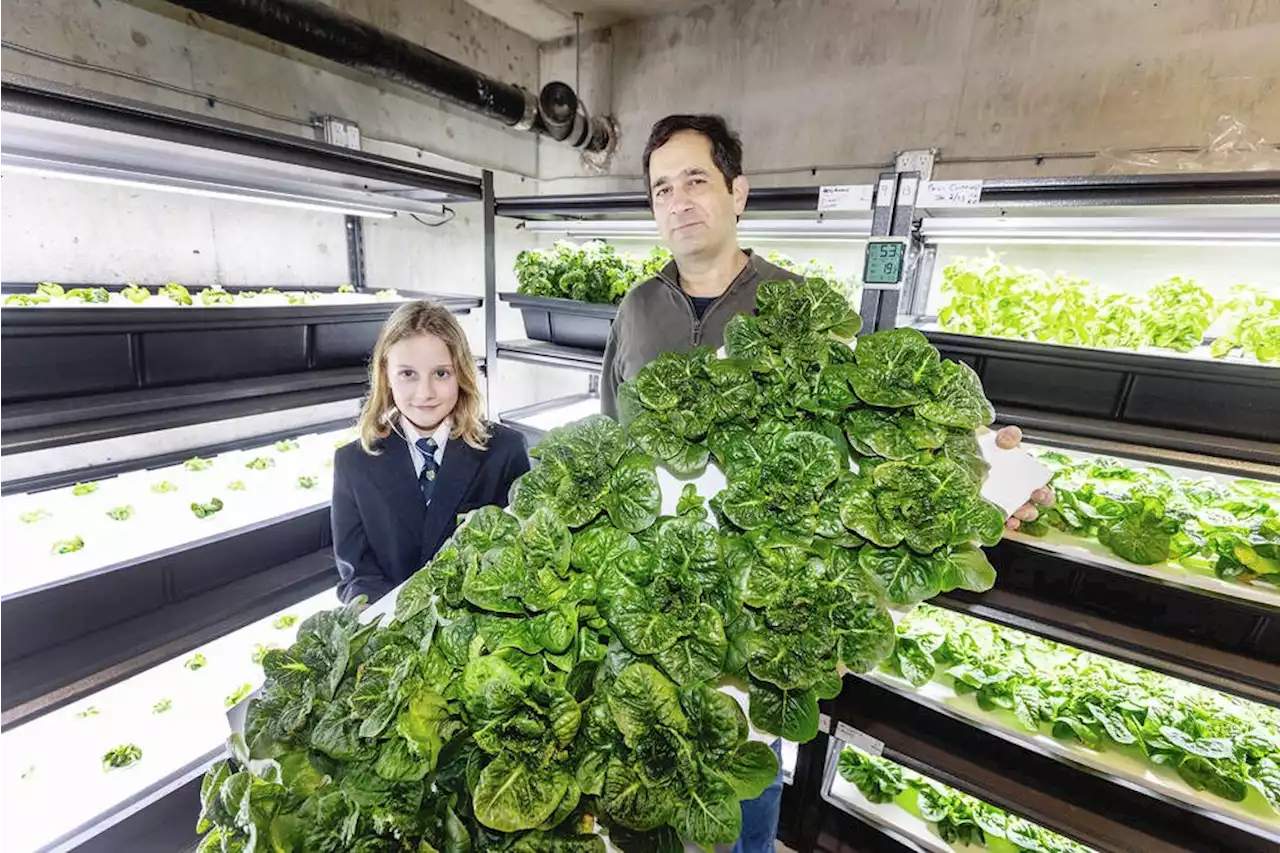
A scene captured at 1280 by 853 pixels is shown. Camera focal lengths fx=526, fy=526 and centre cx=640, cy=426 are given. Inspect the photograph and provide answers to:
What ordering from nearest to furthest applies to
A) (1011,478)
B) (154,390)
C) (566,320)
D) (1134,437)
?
(1011,478), (1134,437), (154,390), (566,320)

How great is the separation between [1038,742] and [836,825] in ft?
2.79

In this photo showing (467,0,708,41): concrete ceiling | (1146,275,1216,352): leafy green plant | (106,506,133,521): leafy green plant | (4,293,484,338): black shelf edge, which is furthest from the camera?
(467,0,708,41): concrete ceiling

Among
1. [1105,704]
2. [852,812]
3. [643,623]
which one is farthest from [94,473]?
[1105,704]

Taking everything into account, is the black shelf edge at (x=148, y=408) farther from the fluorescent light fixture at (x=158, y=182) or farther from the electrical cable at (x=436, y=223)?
the electrical cable at (x=436, y=223)

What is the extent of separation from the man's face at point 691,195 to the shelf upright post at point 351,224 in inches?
76.8

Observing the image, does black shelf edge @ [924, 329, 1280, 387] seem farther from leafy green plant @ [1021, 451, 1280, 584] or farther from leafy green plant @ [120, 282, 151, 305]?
leafy green plant @ [120, 282, 151, 305]

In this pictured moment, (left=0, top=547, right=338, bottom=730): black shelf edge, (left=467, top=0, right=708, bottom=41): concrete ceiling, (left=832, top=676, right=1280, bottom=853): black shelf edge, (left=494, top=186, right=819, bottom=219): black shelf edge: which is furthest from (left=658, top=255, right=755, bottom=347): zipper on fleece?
(left=467, top=0, right=708, bottom=41): concrete ceiling

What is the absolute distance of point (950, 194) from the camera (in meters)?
1.41

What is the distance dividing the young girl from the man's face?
2.31ft

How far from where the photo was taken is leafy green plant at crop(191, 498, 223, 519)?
1689 mm

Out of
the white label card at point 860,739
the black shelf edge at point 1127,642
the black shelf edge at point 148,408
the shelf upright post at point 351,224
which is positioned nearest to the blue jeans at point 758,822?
the white label card at point 860,739

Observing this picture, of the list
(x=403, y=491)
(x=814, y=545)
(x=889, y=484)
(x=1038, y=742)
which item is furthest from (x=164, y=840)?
(x=1038, y=742)

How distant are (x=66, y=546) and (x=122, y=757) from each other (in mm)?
689

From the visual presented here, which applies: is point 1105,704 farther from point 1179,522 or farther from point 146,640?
point 146,640
